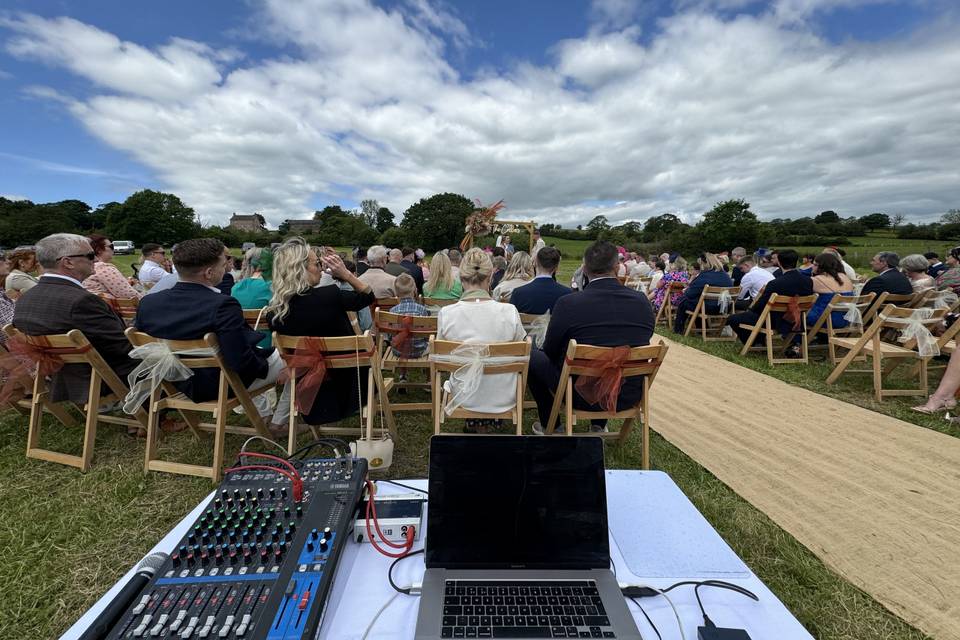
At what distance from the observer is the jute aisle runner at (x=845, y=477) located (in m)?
2.27

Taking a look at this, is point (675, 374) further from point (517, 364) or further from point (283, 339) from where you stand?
point (283, 339)

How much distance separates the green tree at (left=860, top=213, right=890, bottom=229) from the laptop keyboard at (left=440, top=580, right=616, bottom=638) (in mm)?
75893

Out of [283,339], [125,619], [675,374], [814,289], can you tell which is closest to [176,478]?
[283,339]

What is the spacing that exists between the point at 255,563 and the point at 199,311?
7.47 ft

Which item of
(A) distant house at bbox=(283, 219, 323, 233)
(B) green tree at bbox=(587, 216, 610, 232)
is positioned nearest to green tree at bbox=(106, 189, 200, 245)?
(A) distant house at bbox=(283, 219, 323, 233)

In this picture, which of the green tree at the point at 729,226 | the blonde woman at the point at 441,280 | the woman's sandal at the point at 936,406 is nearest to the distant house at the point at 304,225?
the green tree at the point at 729,226

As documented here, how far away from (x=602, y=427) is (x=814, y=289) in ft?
16.0

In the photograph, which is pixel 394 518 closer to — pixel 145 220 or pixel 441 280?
pixel 441 280

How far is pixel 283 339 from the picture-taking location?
2998mm

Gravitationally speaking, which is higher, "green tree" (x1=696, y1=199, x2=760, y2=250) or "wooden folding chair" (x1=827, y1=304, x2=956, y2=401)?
"green tree" (x1=696, y1=199, x2=760, y2=250)

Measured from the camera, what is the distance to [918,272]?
21.8ft

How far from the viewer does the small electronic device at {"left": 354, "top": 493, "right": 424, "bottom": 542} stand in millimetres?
1378

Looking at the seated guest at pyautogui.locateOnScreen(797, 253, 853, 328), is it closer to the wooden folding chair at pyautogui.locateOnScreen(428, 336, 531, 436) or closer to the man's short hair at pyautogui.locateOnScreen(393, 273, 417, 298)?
the wooden folding chair at pyautogui.locateOnScreen(428, 336, 531, 436)

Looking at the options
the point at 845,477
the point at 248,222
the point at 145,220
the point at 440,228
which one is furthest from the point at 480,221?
the point at 248,222
